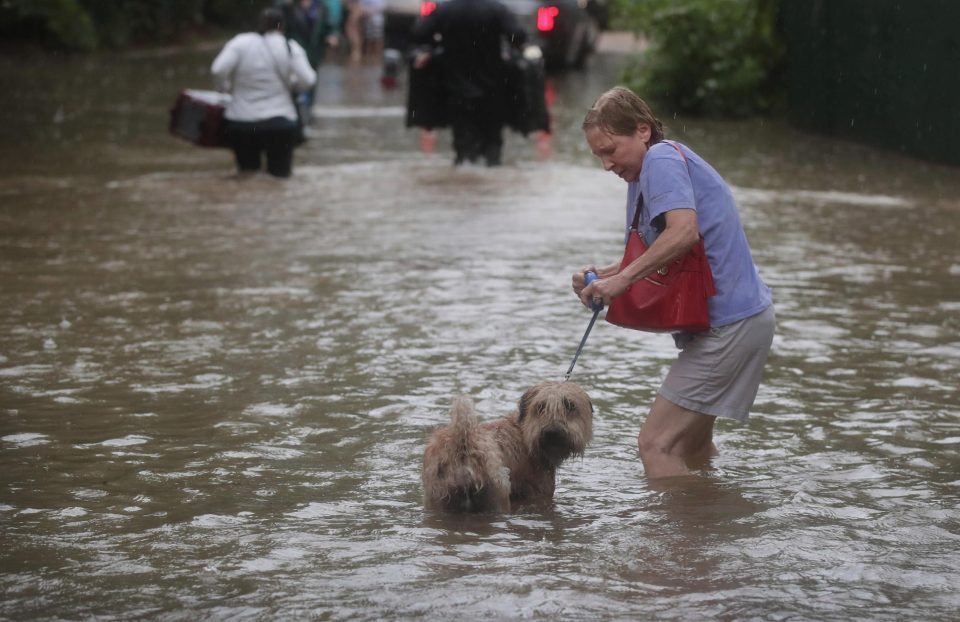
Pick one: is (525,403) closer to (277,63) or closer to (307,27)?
(277,63)

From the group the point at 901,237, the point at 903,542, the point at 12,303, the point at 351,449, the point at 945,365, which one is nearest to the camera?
the point at 903,542

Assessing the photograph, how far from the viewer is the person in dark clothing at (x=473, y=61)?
16656 mm

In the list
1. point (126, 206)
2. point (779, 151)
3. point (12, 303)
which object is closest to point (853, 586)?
point (12, 303)

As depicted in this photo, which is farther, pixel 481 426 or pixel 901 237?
pixel 901 237

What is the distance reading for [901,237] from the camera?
1330 centimetres

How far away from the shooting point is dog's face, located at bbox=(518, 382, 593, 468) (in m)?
5.70

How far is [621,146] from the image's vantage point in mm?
5965

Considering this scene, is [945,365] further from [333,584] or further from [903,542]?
[333,584]

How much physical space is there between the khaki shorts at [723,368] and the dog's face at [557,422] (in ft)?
1.78

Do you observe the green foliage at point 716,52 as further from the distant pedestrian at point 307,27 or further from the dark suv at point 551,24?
the dark suv at point 551,24

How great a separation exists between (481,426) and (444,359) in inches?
116

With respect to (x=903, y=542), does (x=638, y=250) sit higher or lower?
higher

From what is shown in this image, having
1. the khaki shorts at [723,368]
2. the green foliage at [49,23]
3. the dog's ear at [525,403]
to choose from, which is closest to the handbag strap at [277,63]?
the khaki shorts at [723,368]

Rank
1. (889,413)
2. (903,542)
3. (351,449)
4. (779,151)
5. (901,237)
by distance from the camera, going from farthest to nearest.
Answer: (779,151), (901,237), (889,413), (351,449), (903,542)
